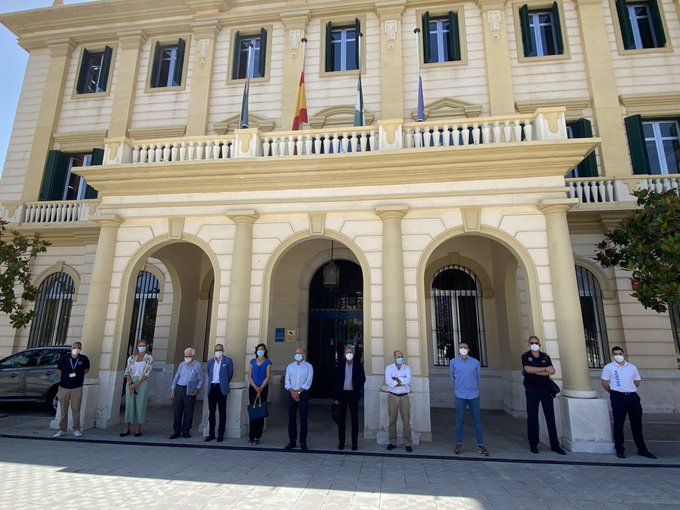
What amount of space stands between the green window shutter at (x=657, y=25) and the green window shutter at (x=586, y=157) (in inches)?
152

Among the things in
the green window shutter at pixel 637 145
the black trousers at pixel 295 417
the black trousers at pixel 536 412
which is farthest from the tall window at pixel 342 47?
the black trousers at pixel 536 412

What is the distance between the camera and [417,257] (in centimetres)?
835

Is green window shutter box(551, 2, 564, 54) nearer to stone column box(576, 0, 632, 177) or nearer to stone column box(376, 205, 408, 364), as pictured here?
stone column box(576, 0, 632, 177)

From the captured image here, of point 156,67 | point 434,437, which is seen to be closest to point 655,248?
point 434,437

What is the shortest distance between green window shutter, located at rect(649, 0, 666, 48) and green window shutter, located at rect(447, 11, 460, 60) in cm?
621

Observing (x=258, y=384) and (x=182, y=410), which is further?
(x=182, y=410)

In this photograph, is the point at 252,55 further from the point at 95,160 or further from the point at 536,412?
the point at 536,412

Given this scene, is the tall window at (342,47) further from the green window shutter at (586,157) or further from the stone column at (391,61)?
the green window shutter at (586,157)

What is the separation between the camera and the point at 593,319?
37.1 ft

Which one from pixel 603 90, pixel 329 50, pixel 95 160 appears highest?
pixel 329 50

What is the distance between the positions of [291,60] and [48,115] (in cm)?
943

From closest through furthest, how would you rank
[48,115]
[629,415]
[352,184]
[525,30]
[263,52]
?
[629,415] < [352,184] < [525,30] < [263,52] < [48,115]

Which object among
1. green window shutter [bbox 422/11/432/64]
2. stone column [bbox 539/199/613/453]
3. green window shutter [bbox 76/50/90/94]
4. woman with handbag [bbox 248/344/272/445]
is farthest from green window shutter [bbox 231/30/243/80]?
stone column [bbox 539/199/613/453]

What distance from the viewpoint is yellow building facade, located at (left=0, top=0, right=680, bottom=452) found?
823 centimetres
